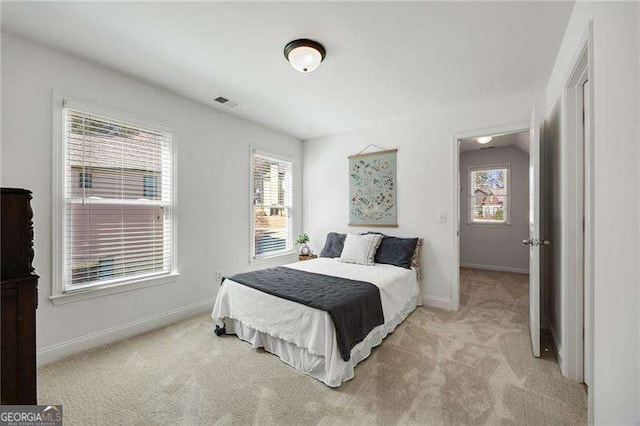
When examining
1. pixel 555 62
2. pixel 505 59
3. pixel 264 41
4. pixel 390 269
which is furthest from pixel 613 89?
pixel 390 269

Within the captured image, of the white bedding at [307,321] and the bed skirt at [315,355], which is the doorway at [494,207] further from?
the bed skirt at [315,355]

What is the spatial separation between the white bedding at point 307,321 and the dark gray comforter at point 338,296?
50mm

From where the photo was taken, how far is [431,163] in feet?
11.4

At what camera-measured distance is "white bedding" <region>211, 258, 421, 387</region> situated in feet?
6.25

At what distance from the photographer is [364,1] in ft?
5.38

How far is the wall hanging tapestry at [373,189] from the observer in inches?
149

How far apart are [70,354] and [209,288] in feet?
4.23

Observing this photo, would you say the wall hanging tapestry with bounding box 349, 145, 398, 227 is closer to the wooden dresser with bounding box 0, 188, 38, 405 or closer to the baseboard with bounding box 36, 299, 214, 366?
the baseboard with bounding box 36, 299, 214, 366

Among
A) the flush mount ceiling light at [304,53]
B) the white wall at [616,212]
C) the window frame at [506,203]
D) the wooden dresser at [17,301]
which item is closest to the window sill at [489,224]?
the window frame at [506,203]

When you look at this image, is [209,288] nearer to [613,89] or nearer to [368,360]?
[368,360]

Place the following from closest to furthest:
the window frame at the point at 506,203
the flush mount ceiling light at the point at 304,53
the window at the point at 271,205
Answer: the flush mount ceiling light at the point at 304,53 → the window at the point at 271,205 → the window frame at the point at 506,203

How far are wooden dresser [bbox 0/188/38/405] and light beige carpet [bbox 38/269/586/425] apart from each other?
717mm

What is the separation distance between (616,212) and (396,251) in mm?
2393

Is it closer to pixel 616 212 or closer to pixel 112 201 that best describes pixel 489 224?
pixel 616 212
